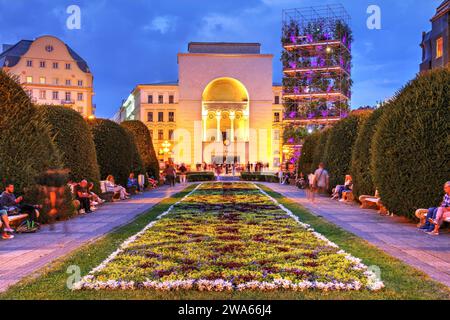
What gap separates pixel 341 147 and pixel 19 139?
48.2 feet

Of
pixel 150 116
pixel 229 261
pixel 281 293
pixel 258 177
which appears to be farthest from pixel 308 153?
pixel 150 116

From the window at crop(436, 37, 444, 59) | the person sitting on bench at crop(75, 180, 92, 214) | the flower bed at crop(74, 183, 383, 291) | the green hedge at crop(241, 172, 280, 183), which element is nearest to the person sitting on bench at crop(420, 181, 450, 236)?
the flower bed at crop(74, 183, 383, 291)

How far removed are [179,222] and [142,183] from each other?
660 inches

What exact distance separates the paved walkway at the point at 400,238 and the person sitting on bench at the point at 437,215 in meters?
0.24

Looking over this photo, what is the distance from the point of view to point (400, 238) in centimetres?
1098

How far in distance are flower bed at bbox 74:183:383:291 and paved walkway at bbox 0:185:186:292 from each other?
106 cm

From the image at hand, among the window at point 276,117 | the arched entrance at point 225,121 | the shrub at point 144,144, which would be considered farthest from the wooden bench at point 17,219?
the window at point 276,117

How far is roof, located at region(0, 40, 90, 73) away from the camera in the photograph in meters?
71.4

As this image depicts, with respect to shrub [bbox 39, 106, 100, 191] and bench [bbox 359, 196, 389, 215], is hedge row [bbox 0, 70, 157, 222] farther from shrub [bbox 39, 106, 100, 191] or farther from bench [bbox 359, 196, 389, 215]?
bench [bbox 359, 196, 389, 215]

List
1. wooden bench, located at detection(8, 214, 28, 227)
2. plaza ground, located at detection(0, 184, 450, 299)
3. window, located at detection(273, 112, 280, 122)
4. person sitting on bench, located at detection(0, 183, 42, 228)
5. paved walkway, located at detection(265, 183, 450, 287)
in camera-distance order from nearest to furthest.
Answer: plaza ground, located at detection(0, 184, 450, 299) → paved walkway, located at detection(265, 183, 450, 287) → wooden bench, located at detection(8, 214, 28, 227) → person sitting on bench, located at detection(0, 183, 42, 228) → window, located at detection(273, 112, 280, 122)

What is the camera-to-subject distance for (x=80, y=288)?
6266 mm
